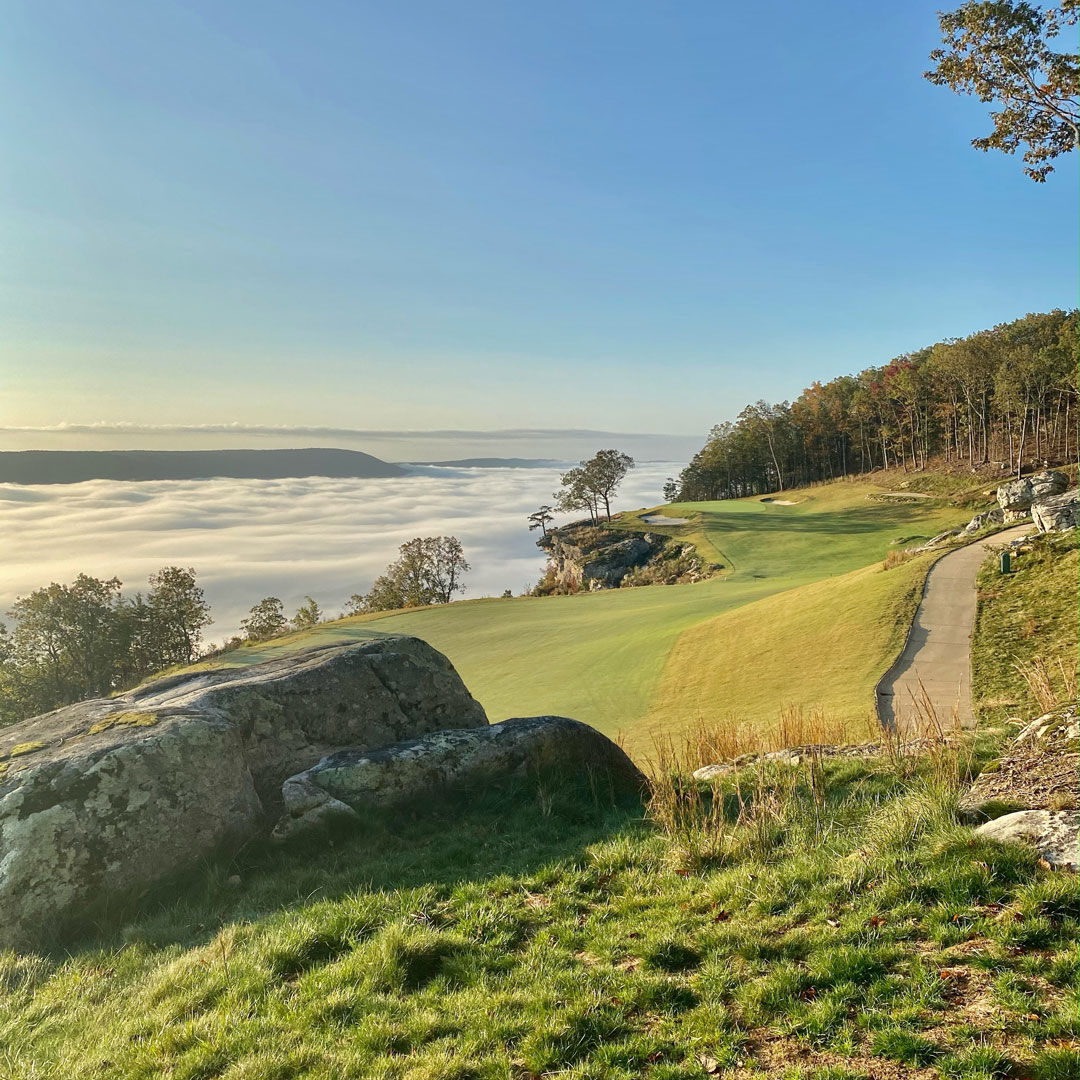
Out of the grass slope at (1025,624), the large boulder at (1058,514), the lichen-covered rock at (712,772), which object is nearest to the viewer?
the lichen-covered rock at (712,772)

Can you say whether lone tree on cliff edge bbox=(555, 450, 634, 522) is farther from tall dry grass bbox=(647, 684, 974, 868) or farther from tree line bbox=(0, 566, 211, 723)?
tall dry grass bbox=(647, 684, 974, 868)

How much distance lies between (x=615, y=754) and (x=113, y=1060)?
700 cm

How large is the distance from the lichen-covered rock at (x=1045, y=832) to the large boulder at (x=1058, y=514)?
24447 mm

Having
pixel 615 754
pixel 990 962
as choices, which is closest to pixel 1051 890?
pixel 990 962

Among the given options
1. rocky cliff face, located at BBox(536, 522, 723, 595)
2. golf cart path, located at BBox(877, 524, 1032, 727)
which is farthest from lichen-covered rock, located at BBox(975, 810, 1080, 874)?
rocky cliff face, located at BBox(536, 522, 723, 595)

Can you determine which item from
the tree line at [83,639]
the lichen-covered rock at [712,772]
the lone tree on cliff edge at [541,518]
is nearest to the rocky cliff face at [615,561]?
the lone tree on cliff edge at [541,518]

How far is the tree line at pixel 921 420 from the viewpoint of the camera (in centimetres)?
6078

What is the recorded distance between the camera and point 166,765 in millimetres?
7633

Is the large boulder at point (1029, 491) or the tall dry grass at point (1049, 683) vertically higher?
the large boulder at point (1029, 491)

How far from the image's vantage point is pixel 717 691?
21.6 meters

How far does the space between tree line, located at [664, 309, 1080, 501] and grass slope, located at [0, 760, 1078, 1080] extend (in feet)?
212

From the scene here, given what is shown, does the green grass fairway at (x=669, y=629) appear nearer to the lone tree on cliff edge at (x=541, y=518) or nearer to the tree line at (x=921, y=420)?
the tree line at (x=921, y=420)

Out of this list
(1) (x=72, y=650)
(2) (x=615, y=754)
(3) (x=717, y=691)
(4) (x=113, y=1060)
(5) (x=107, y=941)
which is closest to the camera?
(4) (x=113, y=1060)

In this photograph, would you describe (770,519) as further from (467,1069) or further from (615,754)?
(467,1069)
